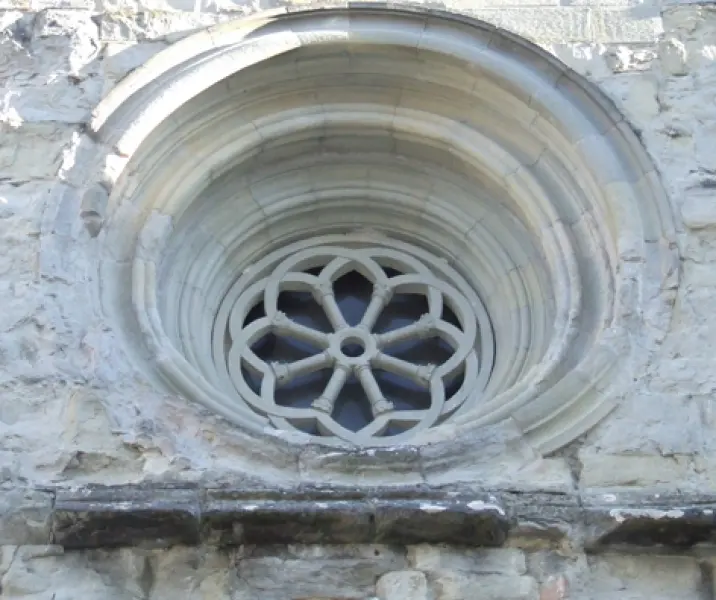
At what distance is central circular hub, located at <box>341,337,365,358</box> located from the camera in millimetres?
6691

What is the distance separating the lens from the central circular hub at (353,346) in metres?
6.69

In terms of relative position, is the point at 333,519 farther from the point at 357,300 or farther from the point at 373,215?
the point at 373,215

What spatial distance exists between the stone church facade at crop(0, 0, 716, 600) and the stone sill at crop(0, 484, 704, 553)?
0.4 inches

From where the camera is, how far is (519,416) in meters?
5.66

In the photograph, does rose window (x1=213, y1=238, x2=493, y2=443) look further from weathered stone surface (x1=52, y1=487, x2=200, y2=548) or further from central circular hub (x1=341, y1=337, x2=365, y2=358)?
weathered stone surface (x1=52, y1=487, x2=200, y2=548)

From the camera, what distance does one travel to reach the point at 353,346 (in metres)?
6.72

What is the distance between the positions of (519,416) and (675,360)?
664 millimetres

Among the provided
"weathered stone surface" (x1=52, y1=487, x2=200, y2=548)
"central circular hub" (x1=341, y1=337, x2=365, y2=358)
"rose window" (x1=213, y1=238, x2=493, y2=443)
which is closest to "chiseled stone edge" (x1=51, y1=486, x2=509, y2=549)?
"weathered stone surface" (x1=52, y1=487, x2=200, y2=548)

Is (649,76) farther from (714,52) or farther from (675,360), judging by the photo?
(675,360)

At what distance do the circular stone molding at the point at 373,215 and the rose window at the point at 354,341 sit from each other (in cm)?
1

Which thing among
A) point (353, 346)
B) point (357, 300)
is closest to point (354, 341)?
point (353, 346)

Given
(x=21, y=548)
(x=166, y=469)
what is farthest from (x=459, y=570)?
(x=21, y=548)

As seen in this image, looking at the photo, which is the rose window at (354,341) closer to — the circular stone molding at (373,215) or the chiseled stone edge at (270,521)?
the circular stone molding at (373,215)

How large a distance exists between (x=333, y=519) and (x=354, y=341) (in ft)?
5.28
